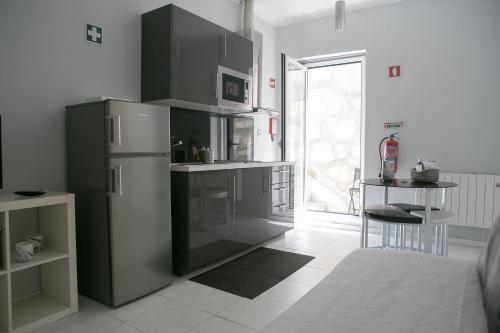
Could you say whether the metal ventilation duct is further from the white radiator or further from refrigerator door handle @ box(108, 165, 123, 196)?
the white radiator

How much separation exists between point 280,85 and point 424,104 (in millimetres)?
1981

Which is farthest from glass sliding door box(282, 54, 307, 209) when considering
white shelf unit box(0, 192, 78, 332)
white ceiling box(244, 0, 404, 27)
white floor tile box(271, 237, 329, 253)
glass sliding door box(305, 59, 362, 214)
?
white shelf unit box(0, 192, 78, 332)

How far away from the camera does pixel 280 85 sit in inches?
202

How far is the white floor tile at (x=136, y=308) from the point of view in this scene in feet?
7.34

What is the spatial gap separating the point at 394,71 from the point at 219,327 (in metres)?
3.74

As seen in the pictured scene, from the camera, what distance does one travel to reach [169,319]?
7.20ft

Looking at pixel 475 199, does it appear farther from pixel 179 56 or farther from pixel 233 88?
pixel 179 56

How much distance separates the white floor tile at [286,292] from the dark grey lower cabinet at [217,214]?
0.65 m

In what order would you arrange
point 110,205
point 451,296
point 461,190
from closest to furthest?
point 451,296 < point 110,205 < point 461,190

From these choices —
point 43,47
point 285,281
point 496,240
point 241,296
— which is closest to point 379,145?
point 285,281

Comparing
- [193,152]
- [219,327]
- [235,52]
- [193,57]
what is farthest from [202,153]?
[219,327]

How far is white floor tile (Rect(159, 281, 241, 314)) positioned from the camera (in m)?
2.38

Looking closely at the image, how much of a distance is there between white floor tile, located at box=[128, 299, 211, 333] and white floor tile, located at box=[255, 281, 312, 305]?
51 centimetres

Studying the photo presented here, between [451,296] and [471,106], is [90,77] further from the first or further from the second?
[471,106]
